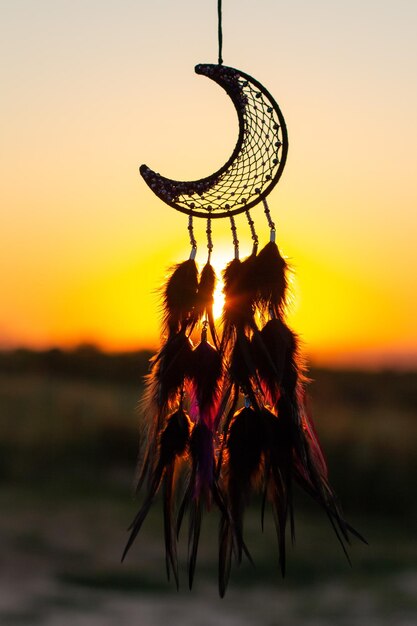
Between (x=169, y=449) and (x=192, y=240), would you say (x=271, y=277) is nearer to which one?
(x=192, y=240)

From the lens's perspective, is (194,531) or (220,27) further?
(220,27)

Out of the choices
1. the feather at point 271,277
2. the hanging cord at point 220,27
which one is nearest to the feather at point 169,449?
the feather at point 271,277

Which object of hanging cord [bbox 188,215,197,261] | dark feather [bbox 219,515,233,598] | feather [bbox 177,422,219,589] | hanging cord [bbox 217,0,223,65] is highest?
hanging cord [bbox 217,0,223,65]

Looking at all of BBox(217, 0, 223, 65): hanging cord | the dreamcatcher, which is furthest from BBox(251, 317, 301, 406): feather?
BBox(217, 0, 223, 65): hanging cord

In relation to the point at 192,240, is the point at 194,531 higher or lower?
lower

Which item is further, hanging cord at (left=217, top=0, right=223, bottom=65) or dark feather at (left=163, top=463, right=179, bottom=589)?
hanging cord at (left=217, top=0, right=223, bottom=65)

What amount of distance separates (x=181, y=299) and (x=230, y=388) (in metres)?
0.18

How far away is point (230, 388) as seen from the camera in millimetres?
1804

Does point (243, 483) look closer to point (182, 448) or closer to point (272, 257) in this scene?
point (182, 448)

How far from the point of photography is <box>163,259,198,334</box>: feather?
1.85 m

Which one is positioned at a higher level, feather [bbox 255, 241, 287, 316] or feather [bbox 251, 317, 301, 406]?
feather [bbox 255, 241, 287, 316]

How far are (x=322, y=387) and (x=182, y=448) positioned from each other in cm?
508

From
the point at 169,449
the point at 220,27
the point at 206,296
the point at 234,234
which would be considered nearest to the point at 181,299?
the point at 206,296

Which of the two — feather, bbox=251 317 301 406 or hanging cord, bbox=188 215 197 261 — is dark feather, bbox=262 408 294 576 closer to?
feather, bbox=251 317 301 406
